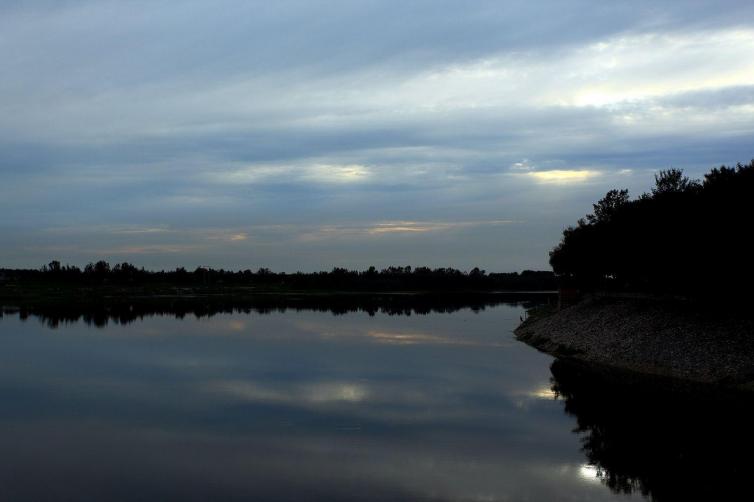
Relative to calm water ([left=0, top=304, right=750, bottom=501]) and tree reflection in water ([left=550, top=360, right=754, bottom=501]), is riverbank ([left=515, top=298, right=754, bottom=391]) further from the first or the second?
calm water ([left=0, top=304, right=750, bottom=501])

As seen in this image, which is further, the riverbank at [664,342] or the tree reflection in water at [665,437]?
the riverbank at [664,342]

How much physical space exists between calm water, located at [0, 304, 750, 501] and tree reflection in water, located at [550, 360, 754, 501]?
155 mm

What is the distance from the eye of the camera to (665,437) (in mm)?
27984

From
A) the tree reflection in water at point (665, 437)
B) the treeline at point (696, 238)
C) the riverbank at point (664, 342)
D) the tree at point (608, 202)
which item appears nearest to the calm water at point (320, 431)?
the tree reflection in water at point (665, 437)

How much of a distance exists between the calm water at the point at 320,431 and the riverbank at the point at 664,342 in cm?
415

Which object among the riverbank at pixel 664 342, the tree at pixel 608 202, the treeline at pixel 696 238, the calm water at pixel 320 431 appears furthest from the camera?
the tree at pixel 608 202

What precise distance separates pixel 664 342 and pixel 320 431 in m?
27.2

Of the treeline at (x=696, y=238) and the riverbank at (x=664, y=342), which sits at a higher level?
the treeline at (x=696, y=238)

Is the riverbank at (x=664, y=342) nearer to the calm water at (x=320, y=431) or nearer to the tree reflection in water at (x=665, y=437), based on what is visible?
the tree reflection in water at (x=665, y=437)

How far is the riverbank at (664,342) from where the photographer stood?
128ft

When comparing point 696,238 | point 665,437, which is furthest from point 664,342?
point 665,437

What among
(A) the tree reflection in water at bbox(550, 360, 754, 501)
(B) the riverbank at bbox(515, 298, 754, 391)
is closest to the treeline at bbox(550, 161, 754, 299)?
(B) the riverbank at bbox(515, 298, 754, 391)

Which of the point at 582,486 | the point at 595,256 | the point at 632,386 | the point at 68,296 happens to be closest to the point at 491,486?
the point at 582,486

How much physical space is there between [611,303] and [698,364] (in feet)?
87.0
